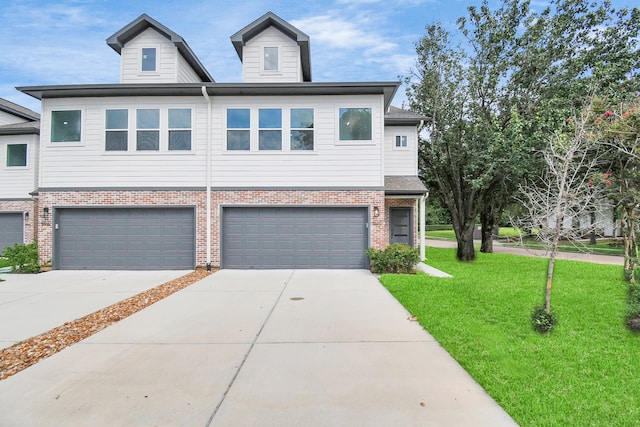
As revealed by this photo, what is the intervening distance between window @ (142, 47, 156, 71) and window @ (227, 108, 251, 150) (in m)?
3.66

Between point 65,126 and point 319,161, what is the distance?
8.50m

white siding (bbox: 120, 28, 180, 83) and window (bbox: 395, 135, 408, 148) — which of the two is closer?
white siding (bbox: 120, 28, 180, 83)

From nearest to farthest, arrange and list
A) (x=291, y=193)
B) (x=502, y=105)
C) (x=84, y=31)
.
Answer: (x=291, y=193), (x=84, y=31), (x=502, y=105)

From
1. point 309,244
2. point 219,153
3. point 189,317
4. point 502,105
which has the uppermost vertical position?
point 502,105

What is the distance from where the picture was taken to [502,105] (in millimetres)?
13188

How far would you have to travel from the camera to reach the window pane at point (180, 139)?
432 inches

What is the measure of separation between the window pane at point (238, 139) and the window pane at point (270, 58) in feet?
9.32

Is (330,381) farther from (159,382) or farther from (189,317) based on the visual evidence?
(189,317)

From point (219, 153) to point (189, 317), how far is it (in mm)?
6503

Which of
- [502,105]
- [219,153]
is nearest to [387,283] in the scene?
[219,153]

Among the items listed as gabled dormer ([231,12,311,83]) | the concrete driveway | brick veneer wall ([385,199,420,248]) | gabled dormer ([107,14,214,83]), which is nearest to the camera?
the concrete driveway

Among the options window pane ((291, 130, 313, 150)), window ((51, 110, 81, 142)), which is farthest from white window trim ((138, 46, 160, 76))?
window pane ((291, 130, 313, 150))

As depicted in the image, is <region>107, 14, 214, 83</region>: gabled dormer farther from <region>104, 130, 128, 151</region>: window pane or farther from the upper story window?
the upper story window

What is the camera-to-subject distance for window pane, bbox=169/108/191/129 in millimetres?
11016
